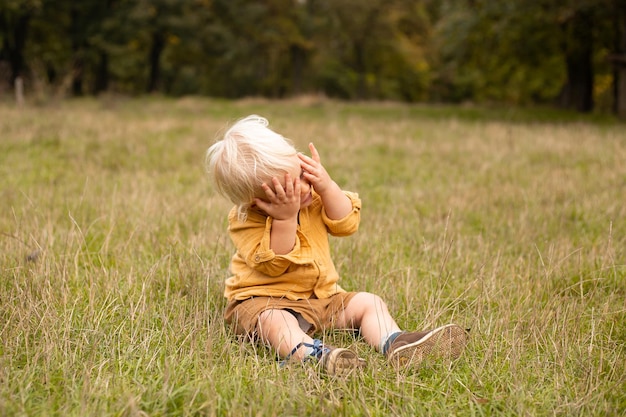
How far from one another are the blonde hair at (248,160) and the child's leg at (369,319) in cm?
67

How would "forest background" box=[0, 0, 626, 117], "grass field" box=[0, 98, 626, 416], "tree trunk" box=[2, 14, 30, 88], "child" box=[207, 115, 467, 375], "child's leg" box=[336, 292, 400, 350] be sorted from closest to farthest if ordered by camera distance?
"grass field" box=[0, 98, 626, 416]
"child" box=[207, 115, 467, 375]
"child's leg" box=[336, 292, 400, 350]
"forest background" box=[0, 0, 626, 117]
"tree trunk" box=[2, 14, 30, 88]

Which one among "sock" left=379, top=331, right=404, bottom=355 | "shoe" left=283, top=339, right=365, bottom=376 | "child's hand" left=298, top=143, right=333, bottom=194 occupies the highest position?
"child's hand" left=298, top=143, right=333, bottom=194

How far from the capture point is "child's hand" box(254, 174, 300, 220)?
2611 mm

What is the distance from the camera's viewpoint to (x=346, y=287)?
3.45 metres

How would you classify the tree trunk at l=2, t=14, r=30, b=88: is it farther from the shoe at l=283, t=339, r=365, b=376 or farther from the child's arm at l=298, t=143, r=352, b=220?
the shoe at l=283, t=339, r=365, b=376

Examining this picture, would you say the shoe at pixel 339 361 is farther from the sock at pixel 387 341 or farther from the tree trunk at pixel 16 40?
the tree trunk at pixel 16 40

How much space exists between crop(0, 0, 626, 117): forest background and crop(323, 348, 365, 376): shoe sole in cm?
1300

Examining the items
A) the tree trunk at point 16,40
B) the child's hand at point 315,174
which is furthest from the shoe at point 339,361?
the tree trunk at point 16,40

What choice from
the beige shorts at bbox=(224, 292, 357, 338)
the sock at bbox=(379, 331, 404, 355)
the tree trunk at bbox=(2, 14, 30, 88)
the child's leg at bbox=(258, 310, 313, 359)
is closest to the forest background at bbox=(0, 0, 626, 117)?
the tree trunk at bbox=(2, 14, 30, 88)

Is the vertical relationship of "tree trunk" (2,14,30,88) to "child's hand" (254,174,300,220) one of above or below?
above

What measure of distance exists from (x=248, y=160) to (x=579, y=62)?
2218 cm

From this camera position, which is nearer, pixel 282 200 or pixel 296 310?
pixel 282 200

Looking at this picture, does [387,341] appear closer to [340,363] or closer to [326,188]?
[340,363]

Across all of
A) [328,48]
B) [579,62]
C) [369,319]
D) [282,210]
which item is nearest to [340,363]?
[369,319]
